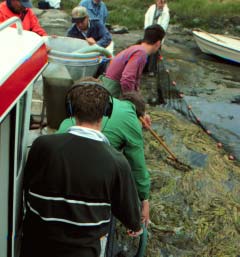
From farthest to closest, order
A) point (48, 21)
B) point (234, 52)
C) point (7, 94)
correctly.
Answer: point (48, 21), point (234, 52), point (7, 94)

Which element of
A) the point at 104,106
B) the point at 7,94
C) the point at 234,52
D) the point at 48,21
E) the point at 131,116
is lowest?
the point at 48,21

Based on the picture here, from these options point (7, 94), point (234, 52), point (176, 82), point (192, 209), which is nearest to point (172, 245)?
point (192, 209)

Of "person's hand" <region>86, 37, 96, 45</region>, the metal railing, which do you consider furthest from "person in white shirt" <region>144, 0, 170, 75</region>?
the metal railing

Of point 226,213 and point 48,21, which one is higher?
point 226,213

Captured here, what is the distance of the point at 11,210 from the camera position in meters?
2.39

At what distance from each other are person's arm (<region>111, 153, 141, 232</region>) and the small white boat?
38.3 feet

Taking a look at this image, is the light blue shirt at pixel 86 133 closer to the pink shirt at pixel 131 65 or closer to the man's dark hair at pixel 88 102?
the man's dark hair at pixel 88 102

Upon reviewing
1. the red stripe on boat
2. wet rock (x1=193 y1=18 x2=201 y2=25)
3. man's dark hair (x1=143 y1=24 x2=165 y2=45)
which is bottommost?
wet rock (x1=193 y1=18 x2=201 y2=25)

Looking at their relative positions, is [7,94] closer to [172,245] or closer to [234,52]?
[172,245]

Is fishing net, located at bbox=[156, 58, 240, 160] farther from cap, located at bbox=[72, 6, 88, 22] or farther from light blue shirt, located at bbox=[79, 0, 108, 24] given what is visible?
cap, located at bbox=[72, 6, 88, 22]

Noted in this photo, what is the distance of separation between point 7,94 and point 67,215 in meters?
0.81

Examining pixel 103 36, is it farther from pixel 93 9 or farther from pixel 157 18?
pixel 157 18

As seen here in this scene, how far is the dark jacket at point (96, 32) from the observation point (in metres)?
6.90

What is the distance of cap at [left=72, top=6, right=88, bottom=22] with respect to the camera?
637 centimetres
